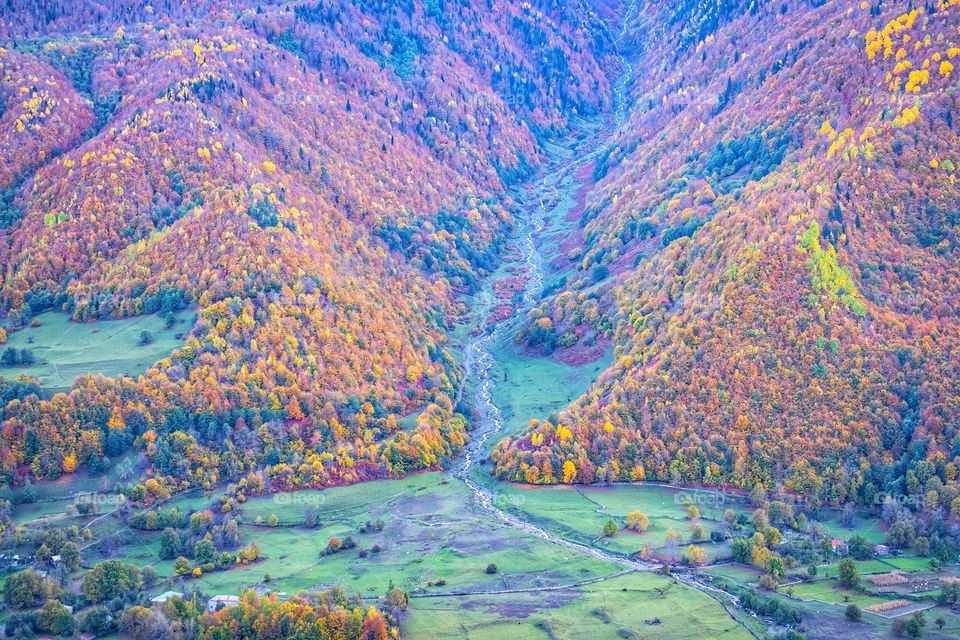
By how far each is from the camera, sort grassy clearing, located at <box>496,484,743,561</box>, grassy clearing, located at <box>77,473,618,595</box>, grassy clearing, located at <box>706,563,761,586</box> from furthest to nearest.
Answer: grassy clearing, located at <box>496,484,743,561</box> < grassy clearing, located at <box>706,563,761,586</box> < grassy clearing, located at <box>77,473,618,595</box>

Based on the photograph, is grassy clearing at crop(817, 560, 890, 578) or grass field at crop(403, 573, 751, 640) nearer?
grass field at crop(403, 573, 751, 640)

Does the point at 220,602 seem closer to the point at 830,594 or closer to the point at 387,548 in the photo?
the point at 387,548

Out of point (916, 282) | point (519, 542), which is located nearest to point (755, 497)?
point (519, 542)

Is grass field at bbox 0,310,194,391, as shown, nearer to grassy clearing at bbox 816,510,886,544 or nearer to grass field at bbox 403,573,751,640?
grass field at bbox 403,573,751,640

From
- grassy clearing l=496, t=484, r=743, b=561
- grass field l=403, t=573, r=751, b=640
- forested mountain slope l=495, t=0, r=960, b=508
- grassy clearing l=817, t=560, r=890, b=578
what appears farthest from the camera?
forested mountain slope l=495, t=0, r=960, b=508

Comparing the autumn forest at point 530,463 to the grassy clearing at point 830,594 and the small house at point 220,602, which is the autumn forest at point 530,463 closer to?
the grassy clearing at point 830,594

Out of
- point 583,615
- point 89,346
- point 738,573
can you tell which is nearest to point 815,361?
point 738,573

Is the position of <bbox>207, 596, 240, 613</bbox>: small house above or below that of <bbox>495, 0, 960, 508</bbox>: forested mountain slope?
below

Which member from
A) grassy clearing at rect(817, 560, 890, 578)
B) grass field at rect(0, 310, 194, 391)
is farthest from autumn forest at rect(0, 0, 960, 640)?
grassy clearing at rect(817, 560, 890, 578)
